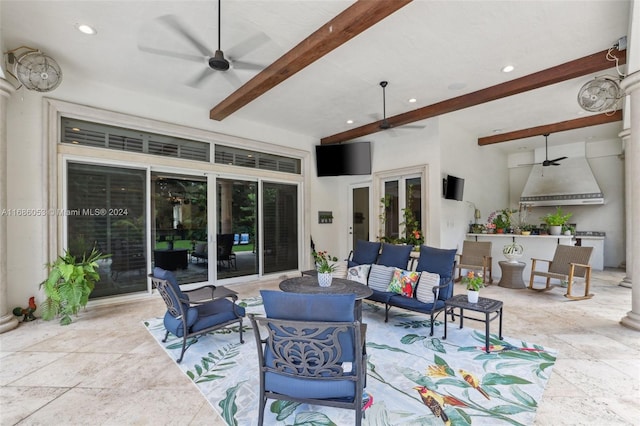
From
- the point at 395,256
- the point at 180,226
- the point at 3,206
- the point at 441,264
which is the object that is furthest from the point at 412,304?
the point at 3,206

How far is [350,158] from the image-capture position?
7.22 m

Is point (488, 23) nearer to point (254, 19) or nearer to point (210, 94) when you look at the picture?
point (254, 19)

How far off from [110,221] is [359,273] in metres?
3.96

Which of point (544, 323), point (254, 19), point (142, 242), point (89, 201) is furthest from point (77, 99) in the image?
point (544, 323)

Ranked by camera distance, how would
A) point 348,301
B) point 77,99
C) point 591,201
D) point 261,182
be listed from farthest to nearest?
point 591,201 < point 261,182 < point 77,99 < point 348,301

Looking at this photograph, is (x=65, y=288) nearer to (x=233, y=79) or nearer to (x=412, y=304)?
(x=233, y=79)

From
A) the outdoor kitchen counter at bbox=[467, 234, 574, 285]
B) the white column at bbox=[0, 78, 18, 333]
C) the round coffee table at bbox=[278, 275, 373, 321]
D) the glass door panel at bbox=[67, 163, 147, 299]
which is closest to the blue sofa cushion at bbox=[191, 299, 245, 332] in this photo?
the round coffee table at bbox=[278, 275, 373, 321]

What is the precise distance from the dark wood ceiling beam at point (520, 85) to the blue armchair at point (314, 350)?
175 inches

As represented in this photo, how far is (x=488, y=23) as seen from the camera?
313 cm

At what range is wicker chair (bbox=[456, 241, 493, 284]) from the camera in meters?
6.02

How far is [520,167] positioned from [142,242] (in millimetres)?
10427

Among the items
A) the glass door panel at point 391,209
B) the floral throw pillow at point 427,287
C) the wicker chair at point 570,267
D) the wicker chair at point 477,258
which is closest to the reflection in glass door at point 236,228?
the glass door panel at point 391,209

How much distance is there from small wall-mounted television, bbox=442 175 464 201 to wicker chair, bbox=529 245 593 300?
192 cm

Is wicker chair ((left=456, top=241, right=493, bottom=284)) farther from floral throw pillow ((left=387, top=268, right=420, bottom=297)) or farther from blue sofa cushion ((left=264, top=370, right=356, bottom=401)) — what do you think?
blue sofa cushion ((left=264, top=370, right=356, bottom=401))
